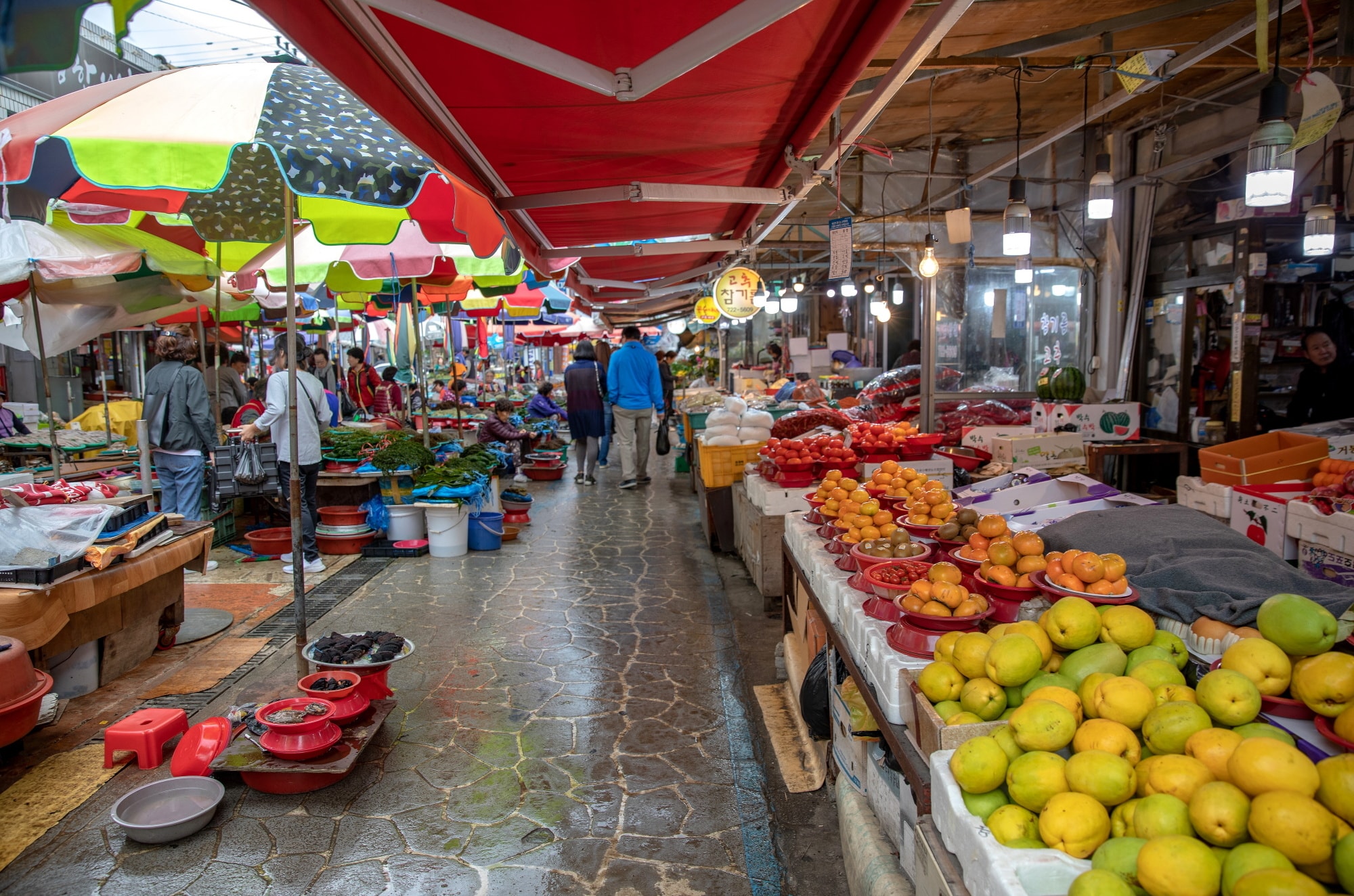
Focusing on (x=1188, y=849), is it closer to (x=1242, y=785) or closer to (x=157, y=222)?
(x=1242, y=785)

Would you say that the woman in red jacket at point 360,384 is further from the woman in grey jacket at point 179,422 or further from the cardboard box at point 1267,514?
the cardboard box at point 1267,514

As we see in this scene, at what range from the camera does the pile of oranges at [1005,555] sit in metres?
2.98

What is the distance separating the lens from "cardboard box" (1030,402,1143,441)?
309 inches

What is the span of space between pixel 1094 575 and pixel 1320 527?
9.04 ft

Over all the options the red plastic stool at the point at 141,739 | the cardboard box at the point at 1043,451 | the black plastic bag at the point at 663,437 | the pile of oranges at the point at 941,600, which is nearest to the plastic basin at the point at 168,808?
the red plastic stool at the point at 141,739

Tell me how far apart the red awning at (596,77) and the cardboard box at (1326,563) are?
11.9ft

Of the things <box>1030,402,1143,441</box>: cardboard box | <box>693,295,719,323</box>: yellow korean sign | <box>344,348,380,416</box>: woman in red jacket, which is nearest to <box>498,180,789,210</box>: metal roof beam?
<box>1030,402,1143,441</box>: cardboard box

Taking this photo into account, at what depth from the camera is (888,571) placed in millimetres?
3359

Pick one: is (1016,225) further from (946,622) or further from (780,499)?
(946,622)

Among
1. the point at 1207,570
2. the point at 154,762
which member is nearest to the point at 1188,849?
the point at 1207,570

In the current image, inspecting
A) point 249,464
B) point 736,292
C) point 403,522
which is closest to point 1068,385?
point 736,292

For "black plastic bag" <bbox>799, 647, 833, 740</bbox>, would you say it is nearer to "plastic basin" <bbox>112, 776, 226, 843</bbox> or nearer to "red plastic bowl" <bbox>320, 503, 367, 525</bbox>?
"plastic basin" <bbox>112, 776, 226, 843</bbox>

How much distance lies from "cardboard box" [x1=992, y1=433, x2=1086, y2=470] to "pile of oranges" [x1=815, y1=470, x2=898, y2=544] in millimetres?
3132

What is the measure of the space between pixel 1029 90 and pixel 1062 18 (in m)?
2.14
